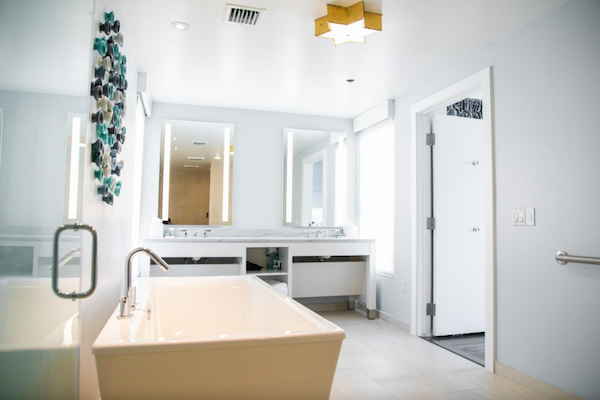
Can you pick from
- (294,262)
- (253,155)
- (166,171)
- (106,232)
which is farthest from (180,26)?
(294,262)

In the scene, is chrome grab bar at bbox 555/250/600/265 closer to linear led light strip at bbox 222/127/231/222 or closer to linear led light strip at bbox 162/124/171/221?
linear led light strip at bbox 222/127/231/222

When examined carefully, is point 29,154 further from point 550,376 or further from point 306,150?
point 306,150

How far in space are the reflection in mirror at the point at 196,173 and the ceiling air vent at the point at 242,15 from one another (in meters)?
2.01

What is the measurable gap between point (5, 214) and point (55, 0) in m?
0.61

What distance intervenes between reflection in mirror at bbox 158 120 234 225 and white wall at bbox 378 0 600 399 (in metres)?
2.66

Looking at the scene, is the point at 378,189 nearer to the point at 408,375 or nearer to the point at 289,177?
the point at 289,177

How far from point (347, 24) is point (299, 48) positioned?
62 centimetres

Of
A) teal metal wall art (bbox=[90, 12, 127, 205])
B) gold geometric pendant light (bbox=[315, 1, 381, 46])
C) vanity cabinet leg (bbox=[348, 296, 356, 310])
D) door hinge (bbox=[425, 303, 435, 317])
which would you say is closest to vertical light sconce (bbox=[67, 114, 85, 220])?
teal metal wall art (bbox=[90, 12, 127, 205])

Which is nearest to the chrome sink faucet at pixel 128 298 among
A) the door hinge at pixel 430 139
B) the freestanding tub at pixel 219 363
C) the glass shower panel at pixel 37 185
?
the freestanding tub at pixel 219 363

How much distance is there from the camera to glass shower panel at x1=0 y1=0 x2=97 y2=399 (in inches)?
33.9

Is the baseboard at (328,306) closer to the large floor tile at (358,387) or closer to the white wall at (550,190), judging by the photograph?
the large floor tile at (358,387)

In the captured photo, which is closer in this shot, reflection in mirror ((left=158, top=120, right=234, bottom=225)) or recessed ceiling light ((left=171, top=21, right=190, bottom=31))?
recessed ceiling light ((left=171, top=21, right=190, bottom=31))

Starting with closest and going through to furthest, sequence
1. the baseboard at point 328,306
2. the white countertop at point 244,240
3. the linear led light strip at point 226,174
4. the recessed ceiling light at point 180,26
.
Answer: the recessed ceiling light at point 180,26 → the white countertop at point 244,240 → the linear led light strip at point 226,174 → the baseboard at point 328,306

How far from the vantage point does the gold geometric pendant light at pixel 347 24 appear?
8.09 feet
